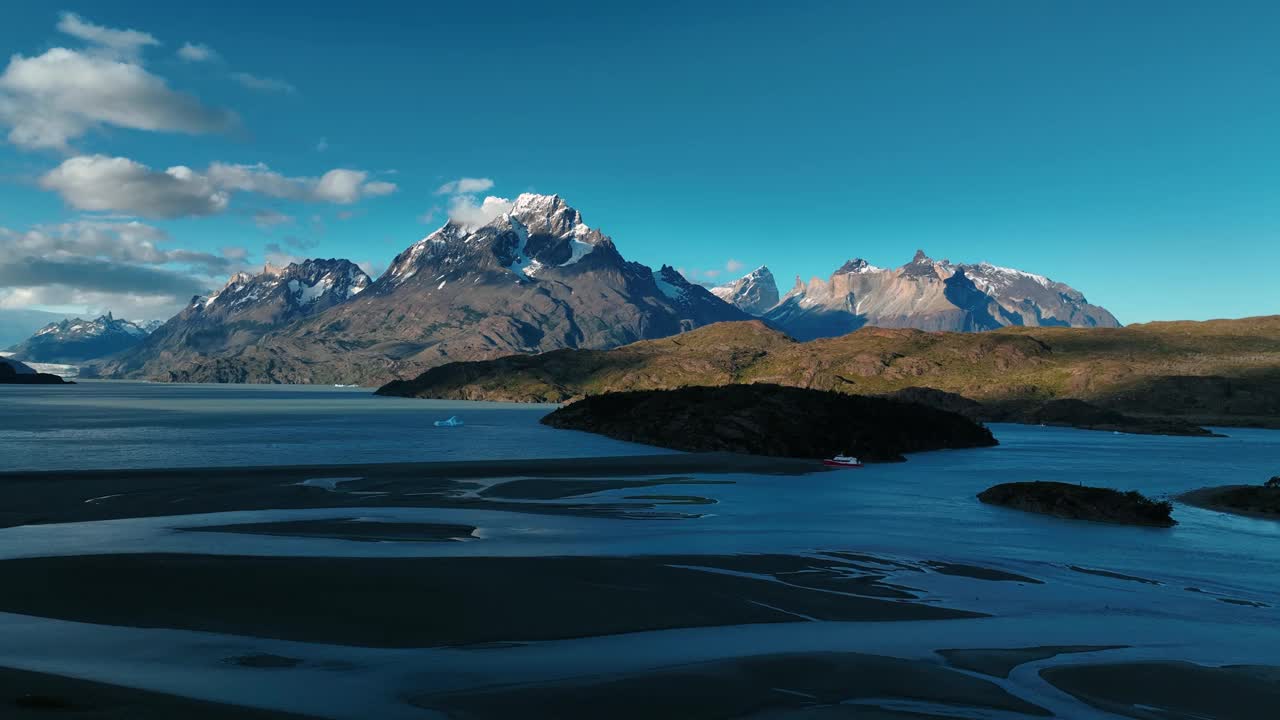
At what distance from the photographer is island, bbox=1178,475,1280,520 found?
177ft

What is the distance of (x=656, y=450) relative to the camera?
4205 inches

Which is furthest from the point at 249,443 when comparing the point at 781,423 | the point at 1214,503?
the point at 1214,503

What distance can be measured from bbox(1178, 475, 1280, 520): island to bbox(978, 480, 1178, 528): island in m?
7.37

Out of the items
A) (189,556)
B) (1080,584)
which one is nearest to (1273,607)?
(1080,584)

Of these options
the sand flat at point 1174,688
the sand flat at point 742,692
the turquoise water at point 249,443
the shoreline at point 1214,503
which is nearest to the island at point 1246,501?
the shoreline at point 1214,503

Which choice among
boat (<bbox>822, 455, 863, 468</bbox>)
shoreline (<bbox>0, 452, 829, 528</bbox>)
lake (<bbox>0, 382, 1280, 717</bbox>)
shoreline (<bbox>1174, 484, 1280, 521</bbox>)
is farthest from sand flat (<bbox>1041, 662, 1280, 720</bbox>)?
boat (<bbox>822, 455, 863, 468</bbox>)

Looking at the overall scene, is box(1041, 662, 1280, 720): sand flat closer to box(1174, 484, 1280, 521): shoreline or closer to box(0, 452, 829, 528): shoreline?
box(0, 452, 829, 528): shoreline

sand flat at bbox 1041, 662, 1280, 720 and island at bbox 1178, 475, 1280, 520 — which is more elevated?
sand flat at bbox 1041, 662, 1280, 720

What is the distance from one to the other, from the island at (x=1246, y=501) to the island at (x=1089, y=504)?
7366mm

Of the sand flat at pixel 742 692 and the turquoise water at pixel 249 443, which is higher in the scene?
the sand flat at pixel 742 692

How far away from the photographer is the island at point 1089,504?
48.3 metres

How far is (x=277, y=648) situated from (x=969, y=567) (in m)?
26.4

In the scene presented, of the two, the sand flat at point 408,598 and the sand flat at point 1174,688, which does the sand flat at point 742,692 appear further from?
the sand flat at point 408,598

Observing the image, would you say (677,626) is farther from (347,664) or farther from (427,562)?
(427,562)
